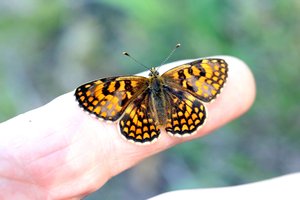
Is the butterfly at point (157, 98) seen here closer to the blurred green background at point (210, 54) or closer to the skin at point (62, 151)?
the skin at point (62, 151)

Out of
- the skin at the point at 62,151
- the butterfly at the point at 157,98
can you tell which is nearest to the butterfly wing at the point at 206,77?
the butterfly at the point at 157,98

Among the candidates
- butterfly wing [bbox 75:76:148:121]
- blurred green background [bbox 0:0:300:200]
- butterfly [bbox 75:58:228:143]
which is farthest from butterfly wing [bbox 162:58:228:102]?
blurred green background [bbox 0:0:300:200]

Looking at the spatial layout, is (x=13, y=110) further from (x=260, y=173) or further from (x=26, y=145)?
(x=260, y=173)

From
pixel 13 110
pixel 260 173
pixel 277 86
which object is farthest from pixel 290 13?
pixel 13 110

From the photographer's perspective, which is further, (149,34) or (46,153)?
(149,34)

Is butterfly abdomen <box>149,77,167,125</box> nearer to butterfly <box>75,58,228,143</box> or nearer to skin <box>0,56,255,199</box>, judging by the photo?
butterfly <box>75,58,228,143</box>

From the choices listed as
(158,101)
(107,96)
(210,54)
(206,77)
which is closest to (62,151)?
(107,96)
